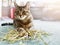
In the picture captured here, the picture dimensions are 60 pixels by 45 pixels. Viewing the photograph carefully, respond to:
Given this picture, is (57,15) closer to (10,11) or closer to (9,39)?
(10,11)

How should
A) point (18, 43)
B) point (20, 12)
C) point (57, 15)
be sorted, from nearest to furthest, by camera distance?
1. point (18, 43)
2. point (20, 12)
3. point (57, 15)

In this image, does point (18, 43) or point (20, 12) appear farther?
point (20, 12)

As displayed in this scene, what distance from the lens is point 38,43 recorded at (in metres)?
1.12

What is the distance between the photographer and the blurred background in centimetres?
221

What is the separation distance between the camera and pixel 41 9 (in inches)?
90.0

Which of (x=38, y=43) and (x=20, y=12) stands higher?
(x=20, y=12)

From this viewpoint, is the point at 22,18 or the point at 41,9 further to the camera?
the point at 41,9

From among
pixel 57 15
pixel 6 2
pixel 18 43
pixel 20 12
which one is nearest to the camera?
pixel 18 43

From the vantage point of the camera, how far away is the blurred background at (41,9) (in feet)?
7.27

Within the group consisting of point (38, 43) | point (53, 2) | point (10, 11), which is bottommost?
point (38, 43)

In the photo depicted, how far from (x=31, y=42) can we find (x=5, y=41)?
0.22 metres

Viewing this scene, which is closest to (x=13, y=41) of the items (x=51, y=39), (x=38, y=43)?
(x=38, y=43)

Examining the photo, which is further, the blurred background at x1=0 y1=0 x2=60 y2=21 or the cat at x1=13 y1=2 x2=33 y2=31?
the blurred background at x1=0 y1=0 x2=60 y2=21

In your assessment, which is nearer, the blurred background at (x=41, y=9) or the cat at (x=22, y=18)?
the cat at (x=22, y=18)
